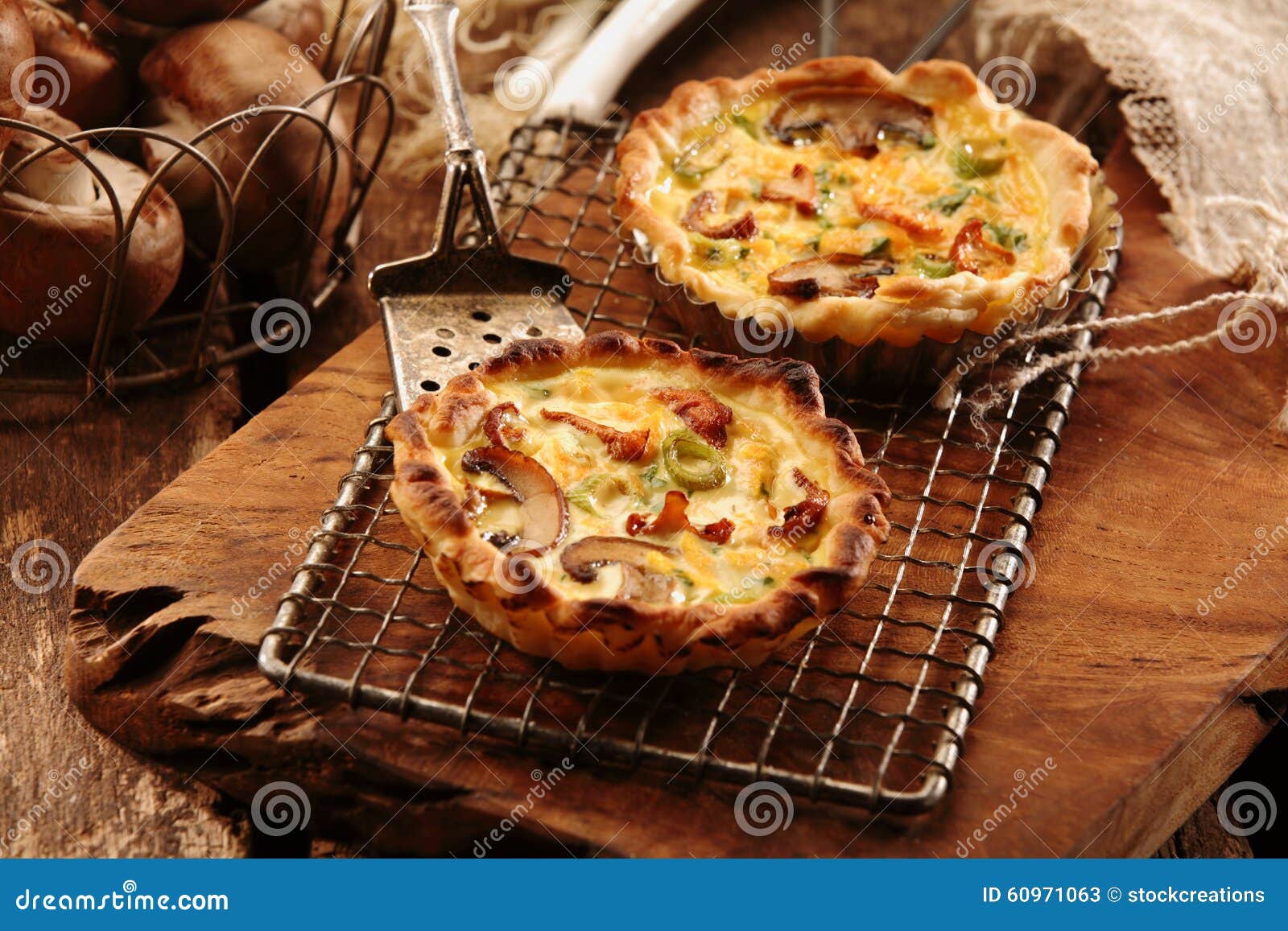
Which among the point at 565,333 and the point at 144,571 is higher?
the point at 565,333

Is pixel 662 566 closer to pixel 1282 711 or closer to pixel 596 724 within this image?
pixel 596 724

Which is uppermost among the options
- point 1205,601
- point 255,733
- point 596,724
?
point 1205,601

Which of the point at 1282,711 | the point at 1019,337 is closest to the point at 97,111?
the point at 1019,337
